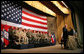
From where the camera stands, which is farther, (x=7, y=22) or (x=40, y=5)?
(x=40, y=5)

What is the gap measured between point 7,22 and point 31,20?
2.34 m

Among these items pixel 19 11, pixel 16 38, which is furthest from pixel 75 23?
pixel 16 38

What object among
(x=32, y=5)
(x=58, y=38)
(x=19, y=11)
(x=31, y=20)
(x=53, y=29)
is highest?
(x=32, y=5)

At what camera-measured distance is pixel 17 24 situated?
630 centimetres

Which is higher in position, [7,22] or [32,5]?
[32,5]

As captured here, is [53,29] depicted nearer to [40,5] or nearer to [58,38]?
[58,38]

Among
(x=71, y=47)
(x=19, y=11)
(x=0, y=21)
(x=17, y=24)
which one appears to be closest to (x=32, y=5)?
(x=19, y=11)

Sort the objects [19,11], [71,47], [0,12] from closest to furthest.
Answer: [71,47] < [0,12] < [19,11]

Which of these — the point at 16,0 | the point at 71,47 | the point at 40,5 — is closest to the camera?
the point at 71,47

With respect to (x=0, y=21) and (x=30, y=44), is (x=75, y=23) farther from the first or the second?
(x=0, y=21)

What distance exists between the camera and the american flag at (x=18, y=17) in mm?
5541

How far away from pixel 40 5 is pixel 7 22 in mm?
2958

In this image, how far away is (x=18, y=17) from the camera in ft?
21.0

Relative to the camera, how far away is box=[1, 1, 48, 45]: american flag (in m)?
5.54
